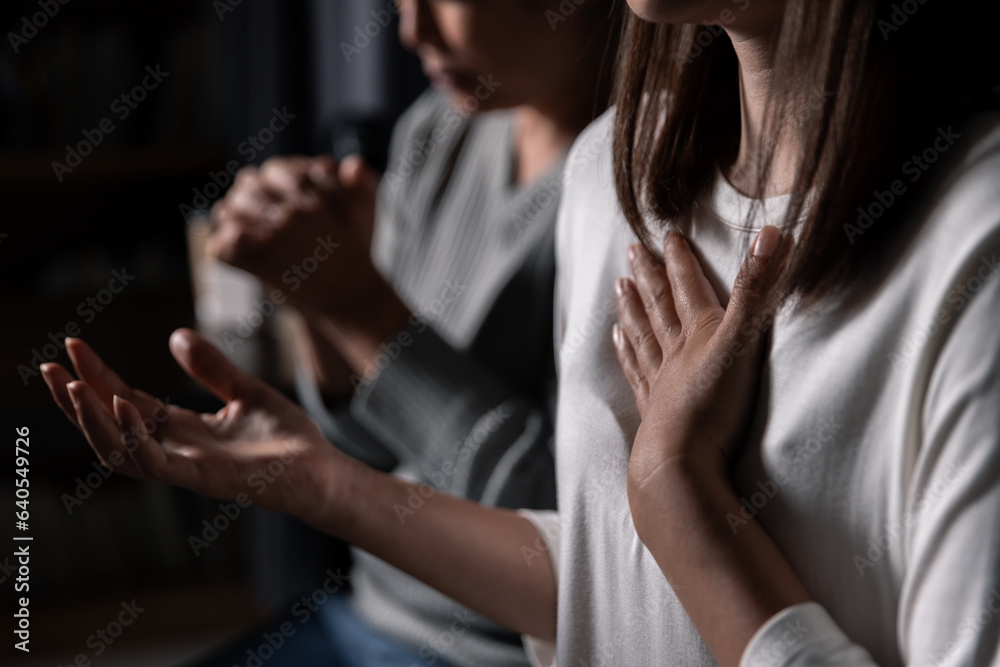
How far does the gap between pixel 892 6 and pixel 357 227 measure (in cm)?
73

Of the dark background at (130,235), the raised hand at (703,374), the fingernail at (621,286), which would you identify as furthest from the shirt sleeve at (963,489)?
the dark background at (130,235)

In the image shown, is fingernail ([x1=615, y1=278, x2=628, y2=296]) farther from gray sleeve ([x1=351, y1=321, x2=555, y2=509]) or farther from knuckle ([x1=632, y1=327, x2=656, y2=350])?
gray sleeve ([x1=351, y1=321, x2=555, y2=509])

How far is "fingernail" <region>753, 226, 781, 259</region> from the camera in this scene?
52 centimetres

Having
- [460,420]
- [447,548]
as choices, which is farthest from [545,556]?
[460,420]

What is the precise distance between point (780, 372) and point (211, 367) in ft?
1.34

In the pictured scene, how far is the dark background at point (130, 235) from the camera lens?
1.95 m

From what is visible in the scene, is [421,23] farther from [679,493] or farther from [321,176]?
[679,493]

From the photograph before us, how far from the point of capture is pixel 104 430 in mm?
607

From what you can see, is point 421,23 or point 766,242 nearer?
point 766,242

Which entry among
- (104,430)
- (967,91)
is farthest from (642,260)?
(104,430)

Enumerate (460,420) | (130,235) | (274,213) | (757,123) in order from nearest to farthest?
(757,123) < (460,420) < (274,213) < (130,235)

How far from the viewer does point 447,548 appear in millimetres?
701

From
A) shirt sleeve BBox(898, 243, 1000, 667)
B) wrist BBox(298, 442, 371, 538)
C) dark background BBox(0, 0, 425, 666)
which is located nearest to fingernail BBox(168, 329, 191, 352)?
wrist BBox(298, 442, 371, 538)

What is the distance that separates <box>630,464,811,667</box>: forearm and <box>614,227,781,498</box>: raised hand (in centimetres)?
1
